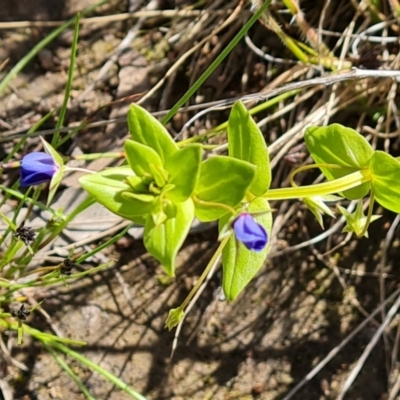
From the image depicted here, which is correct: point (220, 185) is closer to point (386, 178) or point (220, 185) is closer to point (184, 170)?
point (184, 170)

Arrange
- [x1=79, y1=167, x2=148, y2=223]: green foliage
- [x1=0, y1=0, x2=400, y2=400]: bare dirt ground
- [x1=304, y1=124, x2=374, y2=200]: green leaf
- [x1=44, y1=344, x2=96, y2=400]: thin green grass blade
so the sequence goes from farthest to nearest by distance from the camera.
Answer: [x1=0, y1=0, x2=400, y2=400]: bare dirt ground < [x1=44, y1=344, x2=96, y2=400]: thin green grass blade < [x1=304, y1=124, x2=374, y2=200]: green leaf < [x1=79, y1=167, x2=148, y2=223]: green foliage

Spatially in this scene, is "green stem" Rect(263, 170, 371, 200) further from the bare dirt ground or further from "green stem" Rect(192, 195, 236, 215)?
the bare dirt ground

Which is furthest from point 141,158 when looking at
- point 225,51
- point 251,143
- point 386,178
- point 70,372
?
point 70,372

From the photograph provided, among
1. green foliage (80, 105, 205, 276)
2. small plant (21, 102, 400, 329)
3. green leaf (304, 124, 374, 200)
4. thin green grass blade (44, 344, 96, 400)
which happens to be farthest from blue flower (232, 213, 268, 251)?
thin green grass blade (44, 344, 96, 400)

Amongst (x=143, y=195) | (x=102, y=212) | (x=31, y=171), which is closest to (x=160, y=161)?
(x=143, y=195)

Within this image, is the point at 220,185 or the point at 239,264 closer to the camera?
the point at 220,185

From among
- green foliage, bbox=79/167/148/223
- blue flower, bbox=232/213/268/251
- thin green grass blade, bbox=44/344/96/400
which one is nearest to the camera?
blue flower, bbox=232/213/268/251

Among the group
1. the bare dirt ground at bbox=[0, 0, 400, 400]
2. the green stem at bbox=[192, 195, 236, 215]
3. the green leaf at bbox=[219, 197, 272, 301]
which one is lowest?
the bare dirt ground at bbox=[0, 0, 400, 400]

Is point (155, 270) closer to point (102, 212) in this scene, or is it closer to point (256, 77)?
point (102, 212)
